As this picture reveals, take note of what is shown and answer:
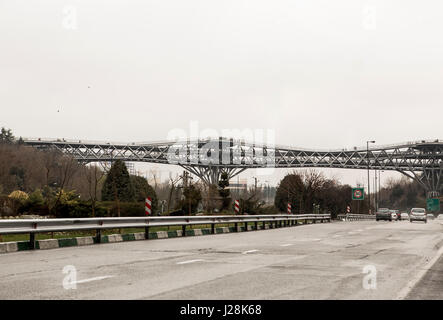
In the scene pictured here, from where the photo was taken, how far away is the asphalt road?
8.52 meters

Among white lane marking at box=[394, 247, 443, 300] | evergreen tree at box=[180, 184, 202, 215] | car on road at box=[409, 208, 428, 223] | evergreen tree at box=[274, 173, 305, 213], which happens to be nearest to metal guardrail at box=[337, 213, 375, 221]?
evergreen tree at box=[274, 173, 305, 213]

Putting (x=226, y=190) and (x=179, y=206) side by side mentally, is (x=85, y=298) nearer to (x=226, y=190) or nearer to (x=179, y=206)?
(x=179, y=206)

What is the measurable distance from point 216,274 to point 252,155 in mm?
136895

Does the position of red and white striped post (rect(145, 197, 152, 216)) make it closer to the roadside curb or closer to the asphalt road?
the roadside curb

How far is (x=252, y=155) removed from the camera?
14750cm

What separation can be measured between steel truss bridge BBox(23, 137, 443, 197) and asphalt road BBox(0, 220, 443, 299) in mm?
104330

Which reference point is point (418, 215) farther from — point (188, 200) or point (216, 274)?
point (216, 274)

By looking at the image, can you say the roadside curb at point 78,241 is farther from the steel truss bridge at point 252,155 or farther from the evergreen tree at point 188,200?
the steel truss bridge at point 252,155

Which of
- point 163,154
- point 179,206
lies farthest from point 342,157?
point 179,206

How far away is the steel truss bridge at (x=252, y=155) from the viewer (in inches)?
5162

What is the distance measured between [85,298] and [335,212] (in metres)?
100

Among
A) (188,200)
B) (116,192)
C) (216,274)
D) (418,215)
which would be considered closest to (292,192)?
(418,215)
